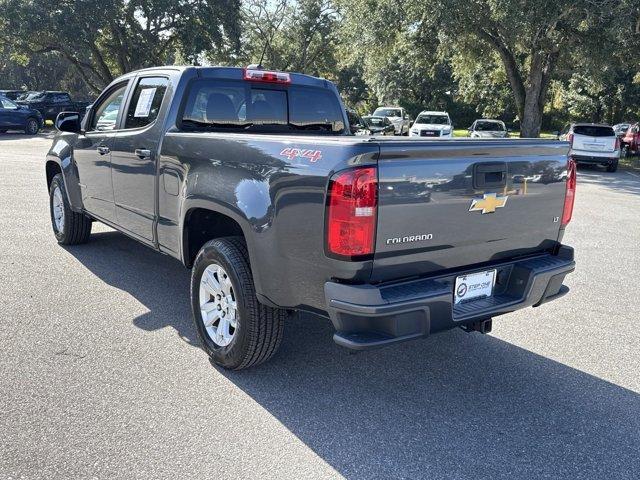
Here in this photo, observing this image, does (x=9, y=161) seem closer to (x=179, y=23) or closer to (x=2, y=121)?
(x=2, y=121)

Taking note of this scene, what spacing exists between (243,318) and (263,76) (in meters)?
2.26

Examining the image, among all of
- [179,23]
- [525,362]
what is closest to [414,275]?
[525,362]

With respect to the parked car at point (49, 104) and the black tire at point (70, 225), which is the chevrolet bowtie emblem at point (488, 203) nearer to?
the black tire at point (70, 225)

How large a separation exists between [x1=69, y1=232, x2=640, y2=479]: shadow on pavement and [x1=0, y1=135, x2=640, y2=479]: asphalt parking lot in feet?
0.04

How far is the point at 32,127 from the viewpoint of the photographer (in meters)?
26.5

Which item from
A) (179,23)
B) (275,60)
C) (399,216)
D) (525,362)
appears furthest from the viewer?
(275,60)

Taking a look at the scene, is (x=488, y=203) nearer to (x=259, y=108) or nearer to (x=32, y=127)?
(x=259, y=108)

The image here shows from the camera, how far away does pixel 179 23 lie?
1188 inches

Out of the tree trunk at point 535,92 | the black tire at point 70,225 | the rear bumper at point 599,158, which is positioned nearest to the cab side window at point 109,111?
the black tire at point 70,225

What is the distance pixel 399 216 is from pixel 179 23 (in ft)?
100

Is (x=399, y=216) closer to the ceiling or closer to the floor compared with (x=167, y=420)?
closer to the ceiling

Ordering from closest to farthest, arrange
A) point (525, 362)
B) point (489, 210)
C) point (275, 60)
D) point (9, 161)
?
point (489, 210)
point (525, 362)
point (9, 161)
point (275, 60)

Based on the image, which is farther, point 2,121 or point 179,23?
point 179,23

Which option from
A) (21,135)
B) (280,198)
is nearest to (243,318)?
(280,198)
